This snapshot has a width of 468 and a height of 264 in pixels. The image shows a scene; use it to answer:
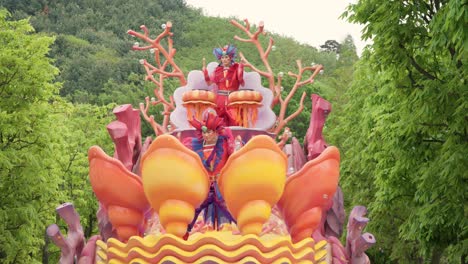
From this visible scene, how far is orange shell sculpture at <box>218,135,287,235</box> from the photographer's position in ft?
16.4

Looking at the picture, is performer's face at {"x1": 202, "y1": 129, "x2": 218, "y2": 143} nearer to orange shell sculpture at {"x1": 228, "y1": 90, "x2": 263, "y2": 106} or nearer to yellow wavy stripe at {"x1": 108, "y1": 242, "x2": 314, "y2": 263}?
yellow wavy stripe at {"x1": 108, "y1": 242, "x2": 314, "y2": 263}

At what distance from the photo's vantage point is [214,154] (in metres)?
5.96

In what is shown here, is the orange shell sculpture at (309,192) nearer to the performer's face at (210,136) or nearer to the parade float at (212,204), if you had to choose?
the parade float at (212,204)

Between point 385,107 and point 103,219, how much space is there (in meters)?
10.7

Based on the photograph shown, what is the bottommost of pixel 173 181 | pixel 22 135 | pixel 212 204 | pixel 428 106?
pixel 22 135

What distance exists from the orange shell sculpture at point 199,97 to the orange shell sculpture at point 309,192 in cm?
236

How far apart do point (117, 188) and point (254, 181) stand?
1.04 m

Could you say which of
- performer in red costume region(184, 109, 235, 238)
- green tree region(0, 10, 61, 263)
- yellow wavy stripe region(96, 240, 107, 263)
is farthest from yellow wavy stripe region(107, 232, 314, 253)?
green tree region(0, 10, 61, 263)

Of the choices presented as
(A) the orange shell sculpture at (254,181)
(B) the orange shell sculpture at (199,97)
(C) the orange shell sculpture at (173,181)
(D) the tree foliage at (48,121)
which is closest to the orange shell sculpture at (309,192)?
(A) the orange shell sculpture at (254,181)

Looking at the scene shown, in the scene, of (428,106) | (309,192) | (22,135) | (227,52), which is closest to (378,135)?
(428,106)

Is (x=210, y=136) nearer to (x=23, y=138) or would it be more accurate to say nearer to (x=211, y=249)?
(x=211, y=249)

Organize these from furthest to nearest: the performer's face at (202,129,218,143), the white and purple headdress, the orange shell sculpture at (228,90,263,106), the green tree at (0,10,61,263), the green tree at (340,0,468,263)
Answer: the green tree at (0,10,61,263), the green tree at (340,0,468,263), the white and purple headdress, the orange shell sculpture at (228,90,263,106), the performer's face at (202,129,218,143)

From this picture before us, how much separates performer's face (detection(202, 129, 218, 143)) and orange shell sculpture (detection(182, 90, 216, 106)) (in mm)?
1615

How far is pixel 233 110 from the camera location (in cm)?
785
